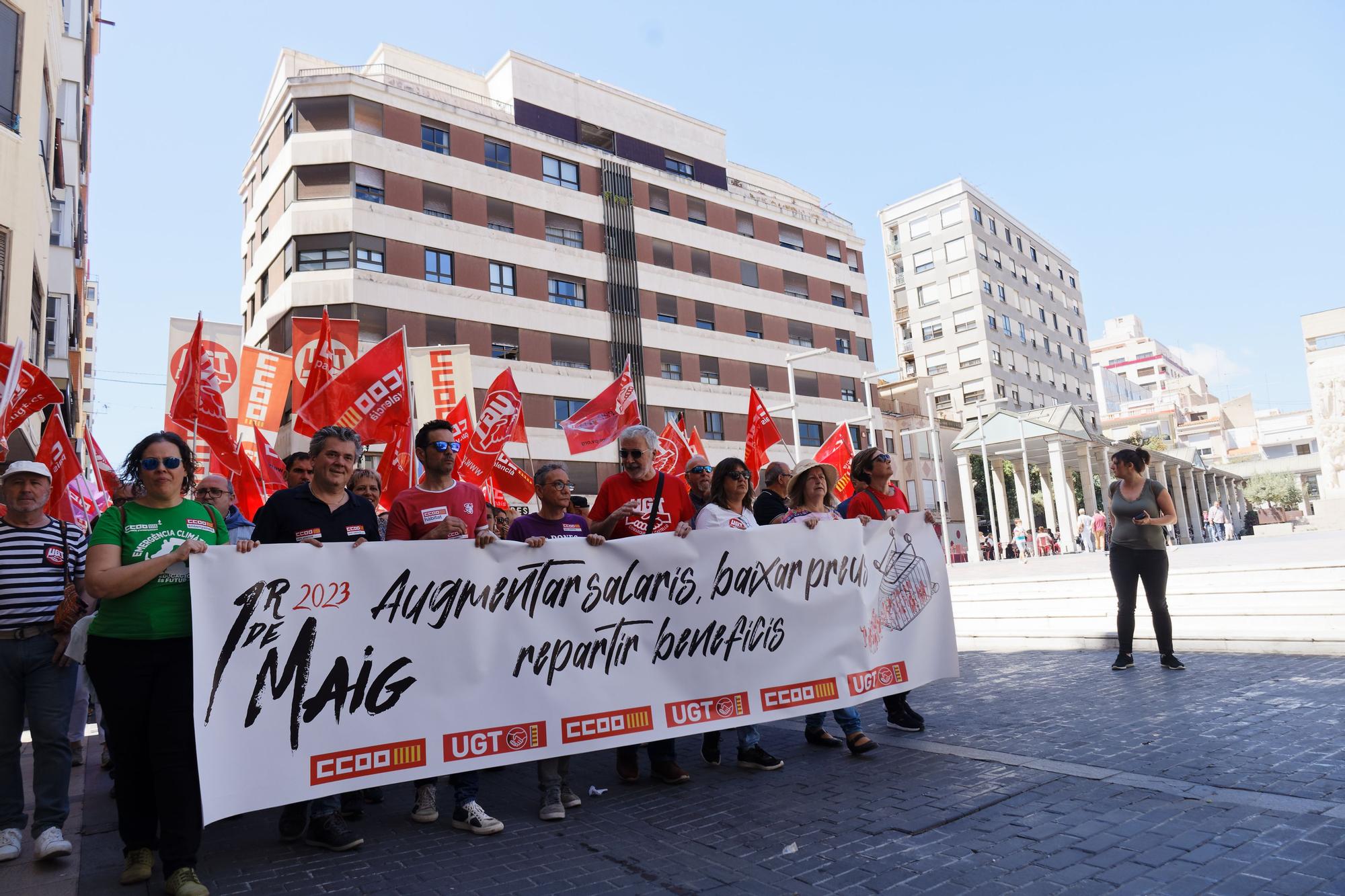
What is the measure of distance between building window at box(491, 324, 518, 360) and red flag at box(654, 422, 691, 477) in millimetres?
17796

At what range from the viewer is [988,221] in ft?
237

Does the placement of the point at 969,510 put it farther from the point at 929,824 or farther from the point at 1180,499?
the point at 929,824

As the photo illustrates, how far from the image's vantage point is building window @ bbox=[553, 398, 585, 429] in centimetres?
3628

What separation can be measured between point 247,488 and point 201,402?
4.98 feet

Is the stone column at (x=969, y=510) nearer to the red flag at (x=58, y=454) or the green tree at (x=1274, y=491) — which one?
the red flag at (x=58, y=454)

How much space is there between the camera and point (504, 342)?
3550cm

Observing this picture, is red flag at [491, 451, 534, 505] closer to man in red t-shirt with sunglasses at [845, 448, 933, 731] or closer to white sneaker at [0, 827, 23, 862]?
man in red t-shirt with sunglasses at [845, 448, 933, 731]

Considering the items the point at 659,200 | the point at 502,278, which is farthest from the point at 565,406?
the point at 659,200

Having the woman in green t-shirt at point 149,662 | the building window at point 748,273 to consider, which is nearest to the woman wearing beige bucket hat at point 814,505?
the woman in green t-shirt at point 149,662

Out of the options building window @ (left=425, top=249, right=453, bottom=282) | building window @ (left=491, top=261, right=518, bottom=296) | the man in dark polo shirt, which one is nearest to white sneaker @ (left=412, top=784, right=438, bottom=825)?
the man in dark polo shirt

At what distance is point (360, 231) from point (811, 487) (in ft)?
98.0

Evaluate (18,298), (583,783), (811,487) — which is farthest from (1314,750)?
(18,298)

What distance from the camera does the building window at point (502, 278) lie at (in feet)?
118

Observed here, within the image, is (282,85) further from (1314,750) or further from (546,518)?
(1314,750)
